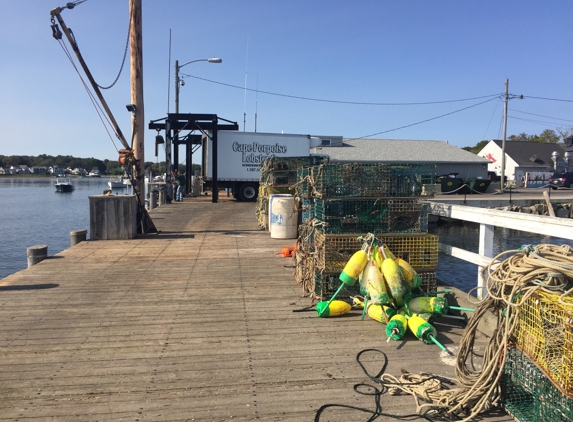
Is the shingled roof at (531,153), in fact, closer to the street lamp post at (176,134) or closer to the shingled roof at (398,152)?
the shingled roof at (398,152)

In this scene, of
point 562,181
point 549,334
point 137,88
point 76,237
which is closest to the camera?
point 549,334

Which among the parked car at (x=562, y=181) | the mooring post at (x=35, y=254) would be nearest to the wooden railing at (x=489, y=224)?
the mooring post at (x=35, y=254)

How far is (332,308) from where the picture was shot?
209 inches

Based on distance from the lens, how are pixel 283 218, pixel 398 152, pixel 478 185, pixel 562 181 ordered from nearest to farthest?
pixel 283 218, pixel 478 185, pixel 562 181, pixel 398 152

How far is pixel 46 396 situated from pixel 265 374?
164 centimetres

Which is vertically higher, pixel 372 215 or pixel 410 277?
pixel 372 215

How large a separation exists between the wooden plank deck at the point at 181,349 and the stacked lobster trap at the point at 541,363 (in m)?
0.20

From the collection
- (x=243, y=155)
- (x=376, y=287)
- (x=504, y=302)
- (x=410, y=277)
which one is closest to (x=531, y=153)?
(x=243, y=155)

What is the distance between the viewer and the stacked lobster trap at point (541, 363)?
257 cm

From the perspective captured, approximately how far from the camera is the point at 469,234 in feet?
84.5

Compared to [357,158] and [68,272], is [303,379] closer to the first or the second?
[68,272]

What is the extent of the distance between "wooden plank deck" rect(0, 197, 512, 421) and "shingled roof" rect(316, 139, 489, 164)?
37.2 meters

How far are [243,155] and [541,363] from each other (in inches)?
938

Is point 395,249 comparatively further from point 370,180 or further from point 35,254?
Answer: point 35,254
